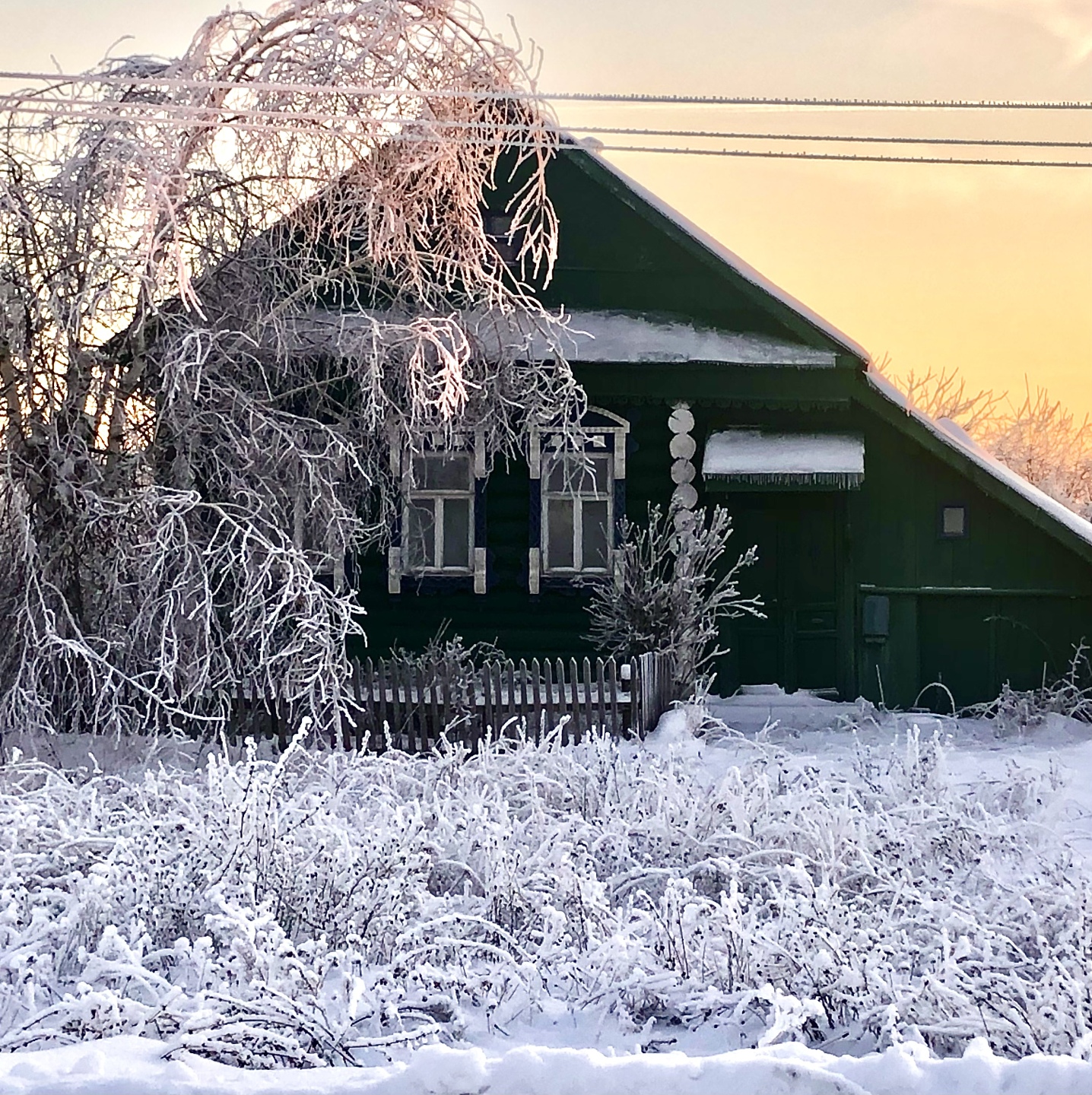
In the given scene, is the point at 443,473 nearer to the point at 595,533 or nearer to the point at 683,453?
the point at 595,533

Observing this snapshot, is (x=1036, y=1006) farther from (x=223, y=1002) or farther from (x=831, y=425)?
(x=831, y=425)

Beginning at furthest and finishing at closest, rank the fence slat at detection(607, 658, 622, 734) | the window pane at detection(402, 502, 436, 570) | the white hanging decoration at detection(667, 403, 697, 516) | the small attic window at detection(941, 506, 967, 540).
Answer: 1. the window pane at detection(402, 502, 436, 570)
2. the white hanging decoration at detection(667, 403, 697, 516)
3. the small attic window at detection(941, 506, 967, 540)
4. the fence slat at detection(607, 658, 622, 734)

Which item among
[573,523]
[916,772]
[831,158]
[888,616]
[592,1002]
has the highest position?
[831,158]

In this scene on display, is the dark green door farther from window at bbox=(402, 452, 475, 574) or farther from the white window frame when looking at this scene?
window at bbox=(402, 452, 475, 574)

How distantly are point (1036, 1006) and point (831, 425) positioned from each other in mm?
8899

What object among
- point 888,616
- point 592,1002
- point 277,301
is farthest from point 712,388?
point 592,1002

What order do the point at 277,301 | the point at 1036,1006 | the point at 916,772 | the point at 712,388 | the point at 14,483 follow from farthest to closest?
1. the point at 712,388
2. the point at 277,301
3. the point at 14,483
4. the point at 916,772
5. the point at 1036,1006

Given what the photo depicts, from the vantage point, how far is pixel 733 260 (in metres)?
12.5

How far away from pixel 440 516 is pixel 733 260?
170 inches

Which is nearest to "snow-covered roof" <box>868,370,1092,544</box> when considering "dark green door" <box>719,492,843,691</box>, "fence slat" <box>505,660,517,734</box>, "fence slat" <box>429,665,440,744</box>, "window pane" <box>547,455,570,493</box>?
"dark green door" <box>719,492,843,691</box>

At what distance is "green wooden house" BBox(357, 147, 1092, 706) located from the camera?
478 inches

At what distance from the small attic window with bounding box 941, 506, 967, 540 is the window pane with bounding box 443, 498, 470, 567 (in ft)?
17.2

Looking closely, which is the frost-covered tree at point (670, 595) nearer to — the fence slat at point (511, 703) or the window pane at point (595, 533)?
the window pane at point (595, 533)

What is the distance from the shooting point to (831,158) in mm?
9305
